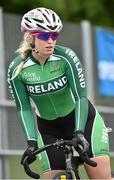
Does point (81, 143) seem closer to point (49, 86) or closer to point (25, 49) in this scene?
point (49, 86)

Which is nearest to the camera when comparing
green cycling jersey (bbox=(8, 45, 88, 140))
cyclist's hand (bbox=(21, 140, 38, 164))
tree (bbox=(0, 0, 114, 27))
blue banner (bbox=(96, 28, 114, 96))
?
cyclist's hand (bbox=(21, 140, 38, 164))

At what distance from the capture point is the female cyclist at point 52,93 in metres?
7.95

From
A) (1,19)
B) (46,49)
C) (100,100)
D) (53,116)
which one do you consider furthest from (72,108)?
(100,100)

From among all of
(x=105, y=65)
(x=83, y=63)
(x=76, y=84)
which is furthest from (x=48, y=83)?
(x=105, y=65)

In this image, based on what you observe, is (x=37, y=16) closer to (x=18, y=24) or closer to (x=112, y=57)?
(x=18, y=24)

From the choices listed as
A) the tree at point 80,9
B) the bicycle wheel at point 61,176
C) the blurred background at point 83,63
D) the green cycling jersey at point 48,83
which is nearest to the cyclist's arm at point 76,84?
the green cycling jersey at point 48,83

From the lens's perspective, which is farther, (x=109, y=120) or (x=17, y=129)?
(x=109, y=120)

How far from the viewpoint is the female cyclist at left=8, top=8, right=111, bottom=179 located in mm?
7953

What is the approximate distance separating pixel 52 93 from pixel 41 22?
2.32ft

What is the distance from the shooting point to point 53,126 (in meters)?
8.35

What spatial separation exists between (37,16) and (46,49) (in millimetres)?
351

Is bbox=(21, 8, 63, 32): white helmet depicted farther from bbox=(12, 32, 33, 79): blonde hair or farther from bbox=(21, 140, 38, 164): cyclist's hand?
bbox=(21, 140, 38, 164): cyclist's hand

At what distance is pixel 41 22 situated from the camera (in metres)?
7.94

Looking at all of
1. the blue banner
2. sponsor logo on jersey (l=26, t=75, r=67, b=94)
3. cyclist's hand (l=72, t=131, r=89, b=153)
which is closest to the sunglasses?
sponsor logo on jersey (l=26, t=75, r=67, b=94)
